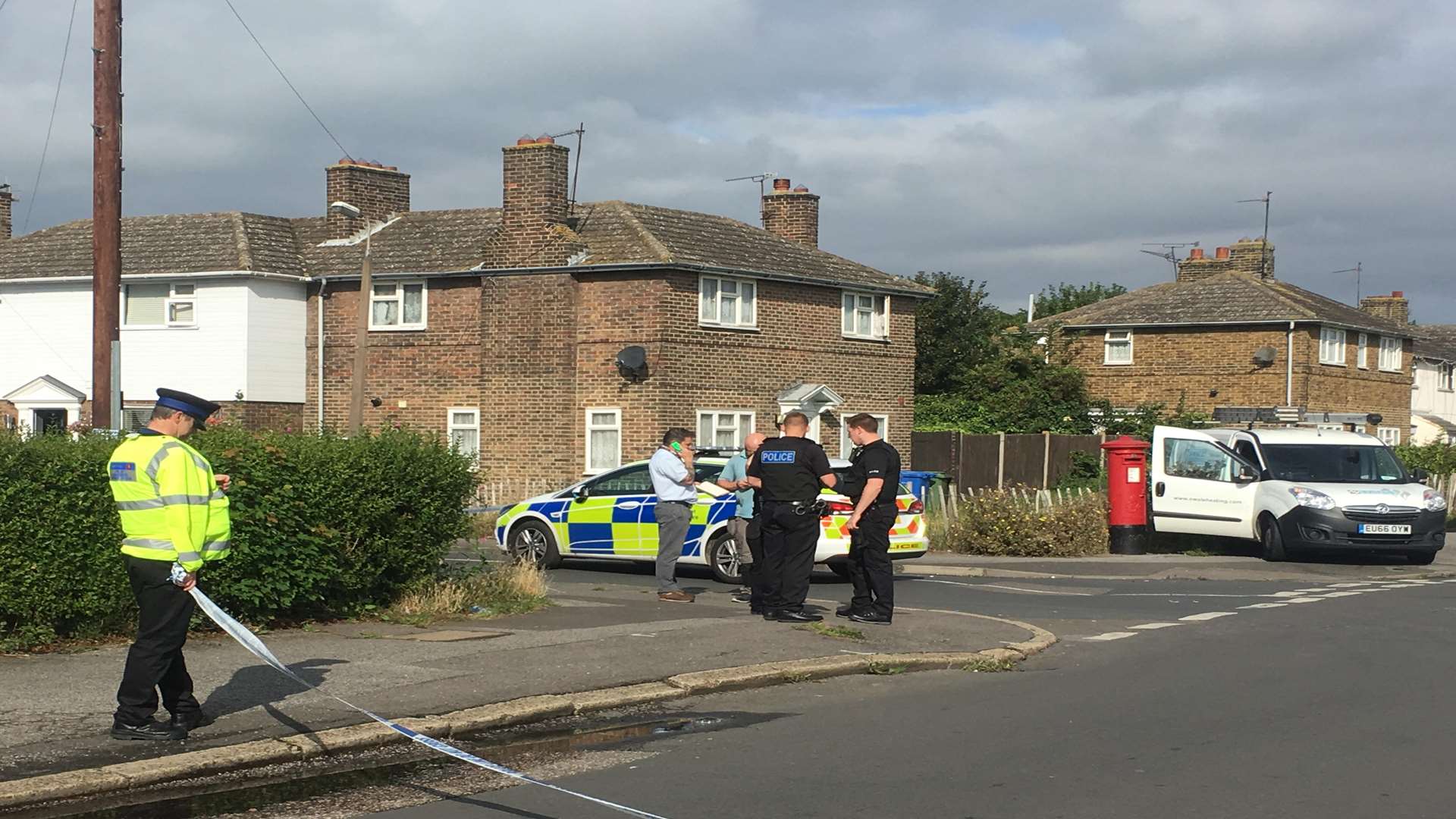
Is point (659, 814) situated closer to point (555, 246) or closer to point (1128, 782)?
point (1128, 782)

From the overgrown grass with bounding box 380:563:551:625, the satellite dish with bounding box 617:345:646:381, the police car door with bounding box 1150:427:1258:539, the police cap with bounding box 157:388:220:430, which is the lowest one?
the overgrown grass with bounding box 380:563:551:625

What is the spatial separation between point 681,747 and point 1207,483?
1563cm

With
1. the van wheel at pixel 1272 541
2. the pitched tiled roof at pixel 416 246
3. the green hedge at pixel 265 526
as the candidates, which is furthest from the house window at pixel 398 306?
the green hedge at pixel 265 526

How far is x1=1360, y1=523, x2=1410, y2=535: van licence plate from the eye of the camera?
20.3m

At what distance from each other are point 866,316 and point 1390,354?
21196 millimetres

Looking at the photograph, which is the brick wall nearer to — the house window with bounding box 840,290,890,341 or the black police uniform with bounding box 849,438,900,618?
the house window with bounding box 840,290,890,341

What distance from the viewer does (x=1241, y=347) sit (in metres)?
43.9

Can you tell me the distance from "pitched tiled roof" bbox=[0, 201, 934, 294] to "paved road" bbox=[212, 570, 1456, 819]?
20171 millimetres

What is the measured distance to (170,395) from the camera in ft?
26.2

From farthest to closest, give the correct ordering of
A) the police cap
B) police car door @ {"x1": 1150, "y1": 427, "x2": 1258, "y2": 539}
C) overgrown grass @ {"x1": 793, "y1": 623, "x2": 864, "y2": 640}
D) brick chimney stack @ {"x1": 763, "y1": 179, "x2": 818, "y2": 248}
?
brick chimney stack @ {"x1": 763, "y1": 179, "x2": 818, "y2": 248} < police car door @ {"x1": 1150, "y1": 427, "x2": 1258, "y2": 539} < overgrown grass @ {"x1": 793, "y1": 623, "x2": 864, "y2": 640} < the police cap

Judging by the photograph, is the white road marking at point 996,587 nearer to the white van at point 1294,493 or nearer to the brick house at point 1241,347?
the white van at point 1294,493

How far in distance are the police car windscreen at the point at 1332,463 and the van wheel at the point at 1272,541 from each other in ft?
Result: 2.06

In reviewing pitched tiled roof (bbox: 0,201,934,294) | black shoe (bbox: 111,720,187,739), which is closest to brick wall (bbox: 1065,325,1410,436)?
pitched tiled roof (bbox: 0,201,934,294)

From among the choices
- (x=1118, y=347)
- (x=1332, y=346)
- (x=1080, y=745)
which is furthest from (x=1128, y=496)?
(x=1118, y=347)
